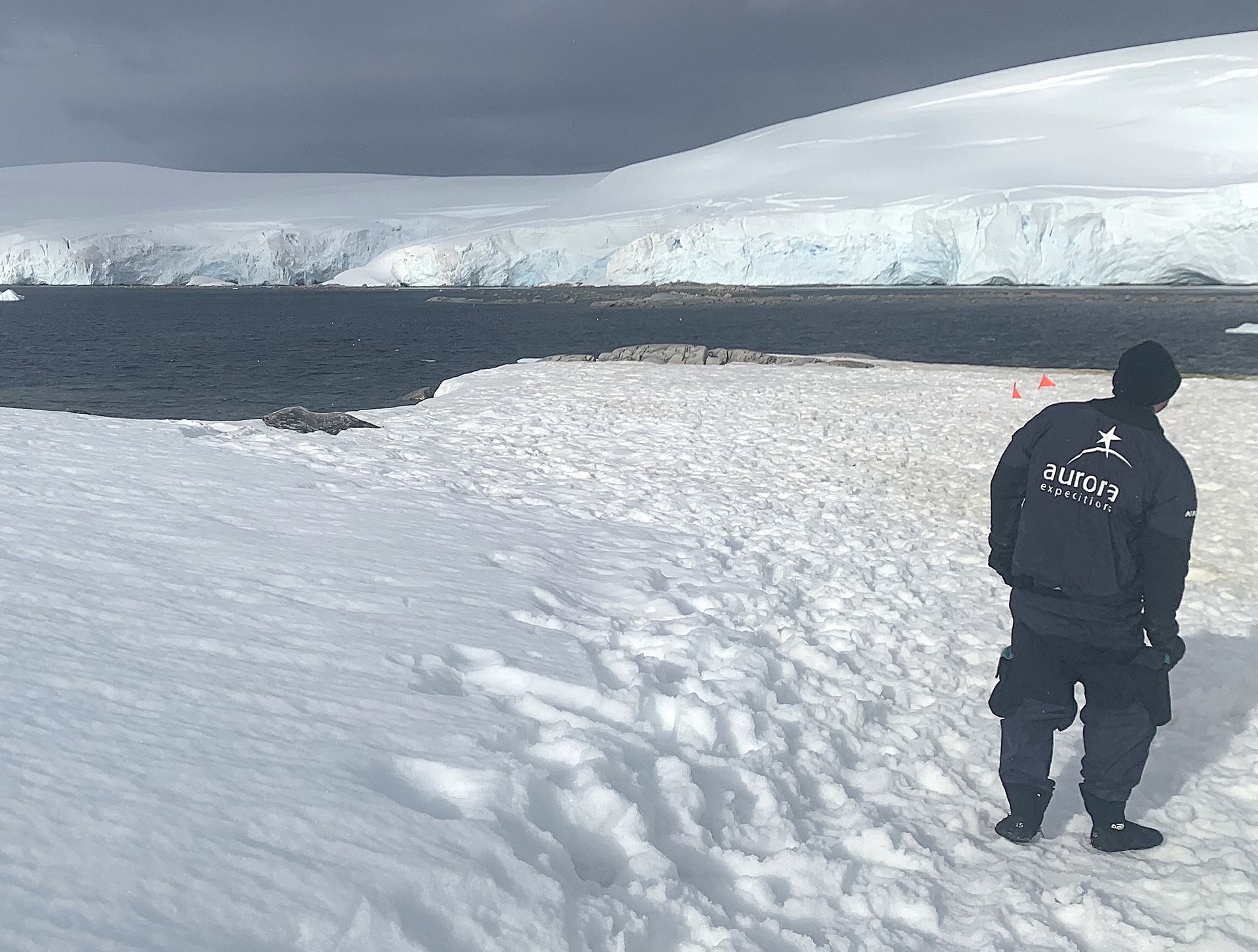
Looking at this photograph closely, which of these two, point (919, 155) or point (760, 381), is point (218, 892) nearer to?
point (760, 381)

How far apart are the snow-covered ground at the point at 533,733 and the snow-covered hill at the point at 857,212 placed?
72.8 m

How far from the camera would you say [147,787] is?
8.97ft

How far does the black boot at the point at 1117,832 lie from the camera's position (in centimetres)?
351

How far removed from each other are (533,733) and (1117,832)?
214cm

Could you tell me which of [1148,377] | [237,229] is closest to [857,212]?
[237,229]

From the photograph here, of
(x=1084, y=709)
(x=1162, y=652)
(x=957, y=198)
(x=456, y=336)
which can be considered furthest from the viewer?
(x=957, y=198)

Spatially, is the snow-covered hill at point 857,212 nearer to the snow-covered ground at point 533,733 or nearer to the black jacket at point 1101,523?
the snow-covered ground at point 533,733

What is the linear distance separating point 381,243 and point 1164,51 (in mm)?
88246

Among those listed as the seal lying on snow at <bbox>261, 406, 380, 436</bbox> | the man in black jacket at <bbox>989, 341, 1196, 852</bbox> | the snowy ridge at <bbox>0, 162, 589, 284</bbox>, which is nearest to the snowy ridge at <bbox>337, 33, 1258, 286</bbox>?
the snowy ridge at <bbox>0, 162, 589, 284</bbox>

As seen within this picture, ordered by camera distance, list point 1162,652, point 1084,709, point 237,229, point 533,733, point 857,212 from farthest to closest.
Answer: point 237,229 < point 857,212 < point 533,733 < point 1084,709 < point 1162,652

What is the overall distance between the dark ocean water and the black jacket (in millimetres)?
21263

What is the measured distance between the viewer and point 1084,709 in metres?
3.51

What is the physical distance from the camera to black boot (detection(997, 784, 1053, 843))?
11.6ft

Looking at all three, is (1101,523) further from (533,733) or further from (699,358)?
(699,358)
